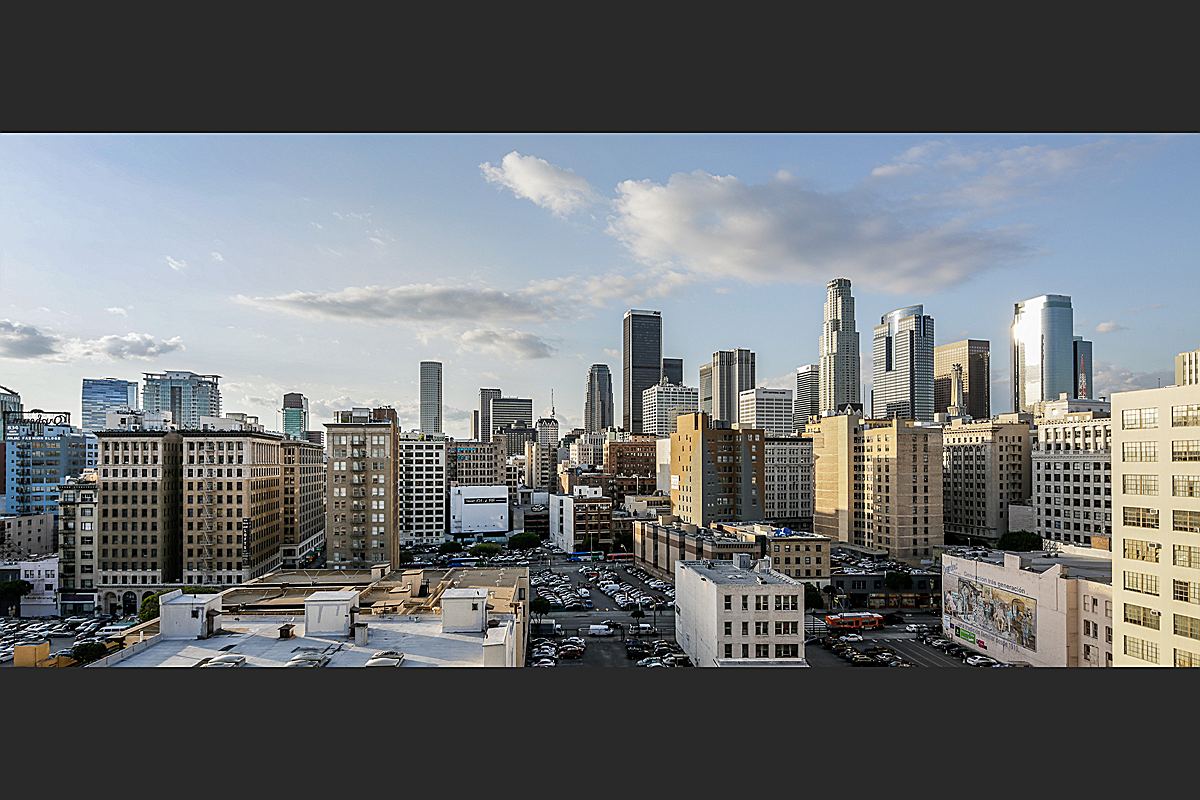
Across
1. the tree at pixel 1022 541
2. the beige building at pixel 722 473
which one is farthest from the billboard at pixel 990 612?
the beige building at pixel 722 473

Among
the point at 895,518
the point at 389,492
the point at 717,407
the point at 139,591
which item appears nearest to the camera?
the point at 139,591

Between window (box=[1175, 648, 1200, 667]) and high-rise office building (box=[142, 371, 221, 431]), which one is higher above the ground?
high-rise office building (box=[142, 371, 221, 431])

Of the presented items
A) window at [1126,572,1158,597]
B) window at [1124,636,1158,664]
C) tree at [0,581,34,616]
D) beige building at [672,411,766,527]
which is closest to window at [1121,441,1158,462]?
window at [1126,572,1158,597]

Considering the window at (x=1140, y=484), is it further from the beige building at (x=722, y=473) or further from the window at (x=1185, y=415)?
A: the beige building at (x=722, y=473)

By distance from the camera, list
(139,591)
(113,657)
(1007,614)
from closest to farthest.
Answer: (113,657)
(1007,614)
(139,591)

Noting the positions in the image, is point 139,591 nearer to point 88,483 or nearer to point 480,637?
point 88,483

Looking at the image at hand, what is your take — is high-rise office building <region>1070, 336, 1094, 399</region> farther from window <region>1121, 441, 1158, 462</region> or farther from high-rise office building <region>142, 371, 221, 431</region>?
high-rise office building <region>142, 371, 221, 431</region>

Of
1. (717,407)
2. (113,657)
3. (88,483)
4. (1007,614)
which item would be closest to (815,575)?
(1007,614)

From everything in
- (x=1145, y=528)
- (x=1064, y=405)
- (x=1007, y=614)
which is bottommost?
(x=1007, y=614)
